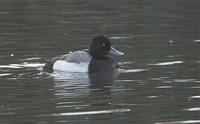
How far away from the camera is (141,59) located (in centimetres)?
2195

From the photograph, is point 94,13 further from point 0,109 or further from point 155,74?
point 0,109

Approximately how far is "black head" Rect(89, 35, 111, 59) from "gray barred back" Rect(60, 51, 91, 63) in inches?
15.8

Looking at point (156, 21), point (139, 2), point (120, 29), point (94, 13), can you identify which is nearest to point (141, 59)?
point (120, 29)

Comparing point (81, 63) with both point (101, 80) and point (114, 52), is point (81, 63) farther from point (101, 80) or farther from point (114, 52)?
point (101, 80)

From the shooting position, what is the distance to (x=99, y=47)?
22.6 metres

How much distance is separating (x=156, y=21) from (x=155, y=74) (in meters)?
9.51

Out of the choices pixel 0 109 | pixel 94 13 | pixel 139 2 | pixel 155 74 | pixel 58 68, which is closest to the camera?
pixel 0 109

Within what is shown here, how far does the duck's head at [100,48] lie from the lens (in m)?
22.6

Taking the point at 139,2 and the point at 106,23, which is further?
the point at 139,2

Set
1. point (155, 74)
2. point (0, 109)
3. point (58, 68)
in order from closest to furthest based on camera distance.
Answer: point (0, 109)
point (155, 74)
point (58, 68)

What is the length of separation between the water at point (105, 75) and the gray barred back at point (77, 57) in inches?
26.3

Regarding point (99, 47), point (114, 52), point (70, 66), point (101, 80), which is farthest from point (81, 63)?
point (101, 80)

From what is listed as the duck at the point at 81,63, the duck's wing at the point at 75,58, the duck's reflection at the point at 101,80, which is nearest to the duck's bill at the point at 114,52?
the duck at the point at 81,63

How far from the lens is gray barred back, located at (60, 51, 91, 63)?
72.1 feet
